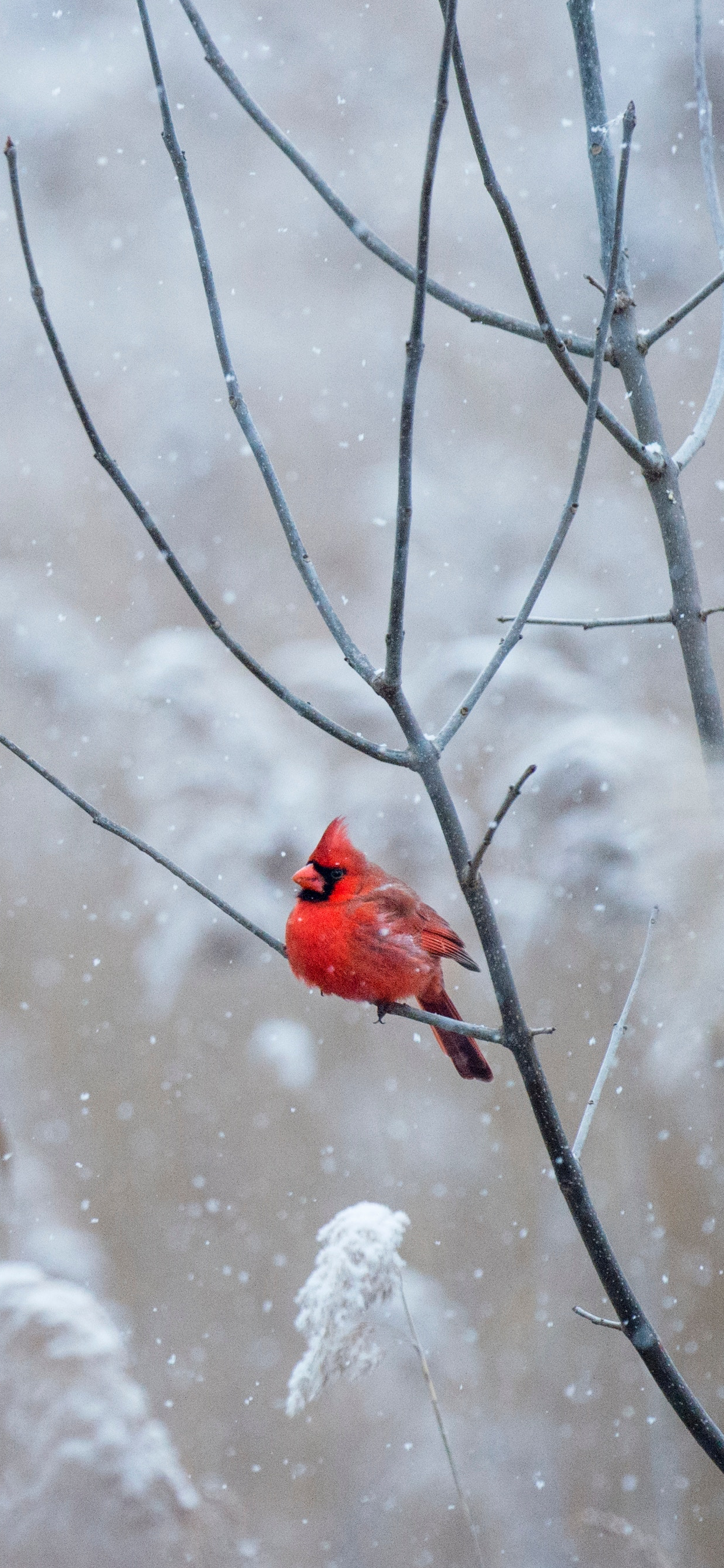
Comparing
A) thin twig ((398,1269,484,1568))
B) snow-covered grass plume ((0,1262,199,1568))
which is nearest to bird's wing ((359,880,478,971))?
thin twig ((398,1269,484,1568))

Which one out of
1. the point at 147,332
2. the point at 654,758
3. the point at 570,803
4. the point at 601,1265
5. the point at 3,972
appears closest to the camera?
the point at 601,1265

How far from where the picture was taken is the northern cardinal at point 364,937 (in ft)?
2.64

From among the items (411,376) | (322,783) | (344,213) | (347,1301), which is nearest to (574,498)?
(411,376)

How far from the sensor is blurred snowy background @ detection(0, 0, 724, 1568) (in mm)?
1361

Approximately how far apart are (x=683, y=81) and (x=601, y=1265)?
4.91 ft

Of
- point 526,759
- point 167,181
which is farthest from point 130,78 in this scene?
point 526,759

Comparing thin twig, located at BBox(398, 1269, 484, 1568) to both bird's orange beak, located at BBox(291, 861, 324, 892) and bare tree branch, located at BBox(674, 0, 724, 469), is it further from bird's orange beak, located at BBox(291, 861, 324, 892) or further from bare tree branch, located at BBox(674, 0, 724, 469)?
bare tree branch, located at BBox(674, 0, 724, 469)

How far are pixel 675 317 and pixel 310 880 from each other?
0.49m

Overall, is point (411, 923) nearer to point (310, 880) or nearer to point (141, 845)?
point (310, 880)

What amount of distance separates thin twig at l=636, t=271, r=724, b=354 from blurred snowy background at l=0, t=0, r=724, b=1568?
561mm

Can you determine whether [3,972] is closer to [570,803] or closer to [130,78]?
[570,803]

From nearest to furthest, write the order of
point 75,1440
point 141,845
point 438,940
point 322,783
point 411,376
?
point 411,376 → point 141,845 → point 438,940 → point 75,1440 → point 322,783

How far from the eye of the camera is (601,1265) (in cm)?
67

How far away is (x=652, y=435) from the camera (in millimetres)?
809
